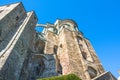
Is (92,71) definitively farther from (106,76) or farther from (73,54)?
→ (106,76)

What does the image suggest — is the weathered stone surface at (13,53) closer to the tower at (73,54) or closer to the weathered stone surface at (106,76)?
the tower at (73,54)

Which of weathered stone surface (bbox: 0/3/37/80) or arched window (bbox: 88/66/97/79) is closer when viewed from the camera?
weathered stone surface (bbox: 0/3/37/80)

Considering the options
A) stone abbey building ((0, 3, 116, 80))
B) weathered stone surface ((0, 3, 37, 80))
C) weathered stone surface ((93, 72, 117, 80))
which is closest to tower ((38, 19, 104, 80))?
stone abbey building ((0, 3, 116, 80))

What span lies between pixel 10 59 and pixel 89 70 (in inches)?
458

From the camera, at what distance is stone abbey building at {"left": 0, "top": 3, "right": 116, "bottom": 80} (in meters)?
17.8

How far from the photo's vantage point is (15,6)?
26359 millimetres

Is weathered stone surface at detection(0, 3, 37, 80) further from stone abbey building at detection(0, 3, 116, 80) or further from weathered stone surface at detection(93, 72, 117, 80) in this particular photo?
weathered stone surface at detection(93, 72, 117, 80)

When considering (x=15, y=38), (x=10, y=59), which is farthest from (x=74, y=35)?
(x=10, y=59)

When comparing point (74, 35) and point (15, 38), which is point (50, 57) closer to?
point (15, 38)

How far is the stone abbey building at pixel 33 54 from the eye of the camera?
58.5 feet

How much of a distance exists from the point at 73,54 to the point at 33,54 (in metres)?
5.19

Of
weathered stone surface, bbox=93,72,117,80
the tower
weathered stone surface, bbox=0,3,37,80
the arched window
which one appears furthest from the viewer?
the arched window

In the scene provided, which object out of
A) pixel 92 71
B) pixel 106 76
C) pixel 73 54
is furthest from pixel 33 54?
pixel 106 76

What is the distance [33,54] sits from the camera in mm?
24875
